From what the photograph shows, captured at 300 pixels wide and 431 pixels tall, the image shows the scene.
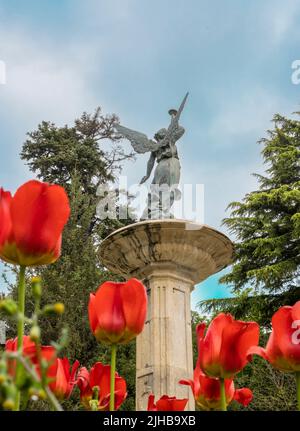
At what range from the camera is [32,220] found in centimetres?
88

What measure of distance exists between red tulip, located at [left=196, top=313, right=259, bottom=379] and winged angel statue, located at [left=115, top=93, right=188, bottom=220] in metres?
6.11

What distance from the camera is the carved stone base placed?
6004mm

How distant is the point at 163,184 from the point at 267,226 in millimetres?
12218

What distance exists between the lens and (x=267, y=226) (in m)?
19.1

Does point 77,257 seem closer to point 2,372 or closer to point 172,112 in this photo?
point 172,112

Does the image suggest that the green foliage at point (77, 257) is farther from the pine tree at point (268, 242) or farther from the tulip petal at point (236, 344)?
the tulip petal at point (236, 344)

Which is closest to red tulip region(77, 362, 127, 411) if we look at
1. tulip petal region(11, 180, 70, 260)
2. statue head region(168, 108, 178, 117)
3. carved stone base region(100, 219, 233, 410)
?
tulip petal region(11, 180, 70, 260)

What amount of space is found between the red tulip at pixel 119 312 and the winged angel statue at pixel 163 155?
6.10 meters

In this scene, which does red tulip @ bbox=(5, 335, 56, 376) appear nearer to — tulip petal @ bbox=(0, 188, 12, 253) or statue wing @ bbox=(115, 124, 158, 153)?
tulip petal @ bbox=(0, 188, 12, 253)

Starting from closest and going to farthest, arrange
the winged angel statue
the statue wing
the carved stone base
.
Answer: the carved stone base < the winged angel statue < the statue wing

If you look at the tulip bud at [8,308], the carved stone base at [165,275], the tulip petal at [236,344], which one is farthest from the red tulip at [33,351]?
the carved stone base at [165,275]

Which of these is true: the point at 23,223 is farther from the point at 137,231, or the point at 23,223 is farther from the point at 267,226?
the point at 267,226

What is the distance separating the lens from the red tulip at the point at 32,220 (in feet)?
2.87

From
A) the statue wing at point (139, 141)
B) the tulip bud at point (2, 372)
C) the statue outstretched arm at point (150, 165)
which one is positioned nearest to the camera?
the tulip bud at point (2, 372)
